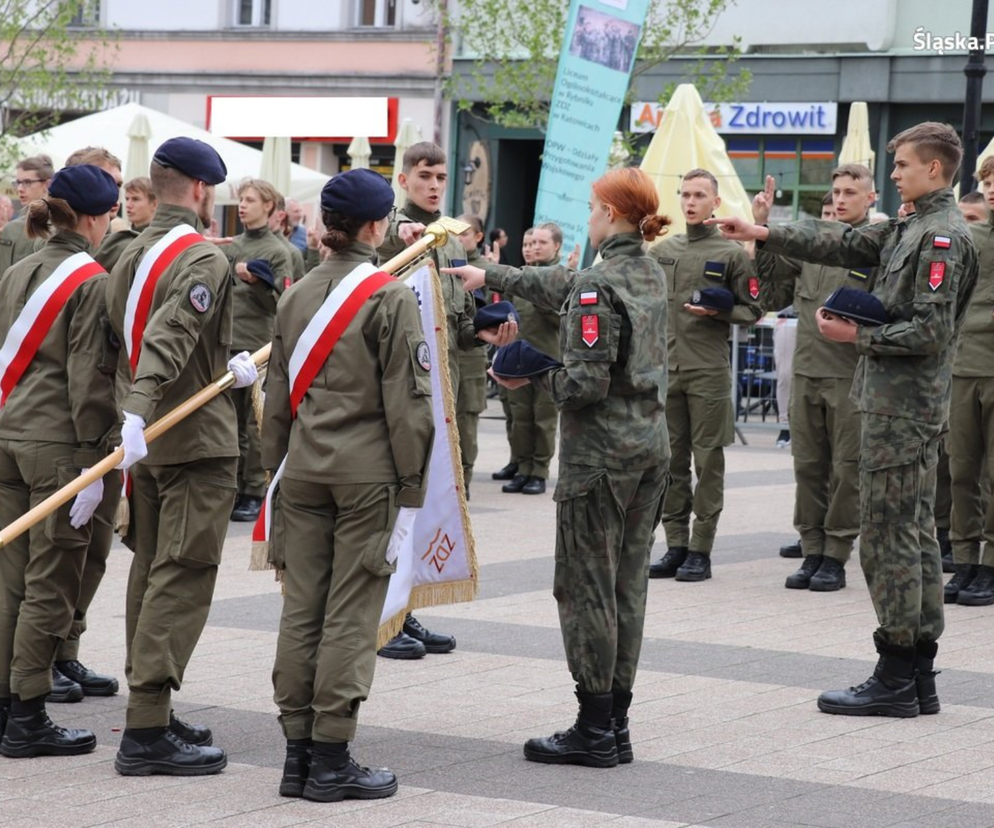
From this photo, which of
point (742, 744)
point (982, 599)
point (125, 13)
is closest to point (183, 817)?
point (742, 744)

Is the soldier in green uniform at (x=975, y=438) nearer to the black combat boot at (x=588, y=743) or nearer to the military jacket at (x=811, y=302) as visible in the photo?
the military jacket at (x=811, y=302)

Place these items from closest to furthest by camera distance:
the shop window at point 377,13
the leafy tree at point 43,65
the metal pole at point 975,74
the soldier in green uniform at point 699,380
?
1. the soldier in green uniform at point 699,380
2. the metal pole at point 975,74
3. the leafy tree at point 43,65
4. the shop window at point 377,13

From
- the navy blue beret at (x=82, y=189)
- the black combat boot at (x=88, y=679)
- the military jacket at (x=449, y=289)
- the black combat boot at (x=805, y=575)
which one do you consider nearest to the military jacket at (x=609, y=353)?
the navy blue beret at (x=82, y=189)

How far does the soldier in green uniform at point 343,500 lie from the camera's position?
18.6ft

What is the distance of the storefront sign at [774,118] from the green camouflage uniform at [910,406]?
72.7ft

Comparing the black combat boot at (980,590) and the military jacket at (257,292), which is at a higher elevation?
the military jacket at (257,292)

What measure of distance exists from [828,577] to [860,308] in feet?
11.0

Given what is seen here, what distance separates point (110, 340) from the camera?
6.39m

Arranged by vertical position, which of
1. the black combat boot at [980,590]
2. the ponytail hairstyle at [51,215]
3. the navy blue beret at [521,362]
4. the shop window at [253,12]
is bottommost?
the black combat boot at [980,590]

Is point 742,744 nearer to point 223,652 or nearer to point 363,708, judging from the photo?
point 363,708

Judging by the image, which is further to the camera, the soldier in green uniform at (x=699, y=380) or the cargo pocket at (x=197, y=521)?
the soldier in green uniform at (x=699, y=380)

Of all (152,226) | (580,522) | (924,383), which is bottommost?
(580,522)

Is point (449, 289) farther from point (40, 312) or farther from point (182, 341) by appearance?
point (182, 341)

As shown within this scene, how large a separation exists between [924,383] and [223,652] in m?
3.23
